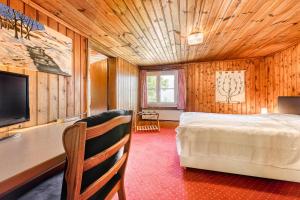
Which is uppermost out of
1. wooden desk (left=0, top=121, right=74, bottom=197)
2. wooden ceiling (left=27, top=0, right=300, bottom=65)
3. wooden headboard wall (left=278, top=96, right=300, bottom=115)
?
wooden ceiling (left=27, top=0, right=300, bottom=65)

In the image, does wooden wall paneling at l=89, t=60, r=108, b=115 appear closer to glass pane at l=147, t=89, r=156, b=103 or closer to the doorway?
the doorway

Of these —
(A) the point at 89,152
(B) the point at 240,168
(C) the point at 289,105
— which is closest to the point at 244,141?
(B) the point at 240,168

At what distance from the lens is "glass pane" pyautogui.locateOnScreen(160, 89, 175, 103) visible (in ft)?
18.2

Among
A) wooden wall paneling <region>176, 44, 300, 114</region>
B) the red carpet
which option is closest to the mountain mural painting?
the red carpet

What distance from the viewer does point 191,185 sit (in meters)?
1.99

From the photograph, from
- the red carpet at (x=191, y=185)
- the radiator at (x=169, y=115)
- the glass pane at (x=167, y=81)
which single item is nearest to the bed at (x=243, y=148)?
the red carpet at (x=191, y=185)

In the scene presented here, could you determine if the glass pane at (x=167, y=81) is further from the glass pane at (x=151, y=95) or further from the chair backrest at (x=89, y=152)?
the chair backrest at (x=89, y=152)

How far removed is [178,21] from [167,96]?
347cm

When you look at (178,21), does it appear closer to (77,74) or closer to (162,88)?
(77,74)

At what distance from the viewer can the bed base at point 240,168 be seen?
77.1 inches

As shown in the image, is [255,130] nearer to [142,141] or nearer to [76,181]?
[76,181]

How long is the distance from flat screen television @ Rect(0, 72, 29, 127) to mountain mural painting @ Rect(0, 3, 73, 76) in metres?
0.41

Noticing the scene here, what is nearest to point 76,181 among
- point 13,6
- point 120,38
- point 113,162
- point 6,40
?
point 113,162

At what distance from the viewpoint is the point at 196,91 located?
5.28 m
